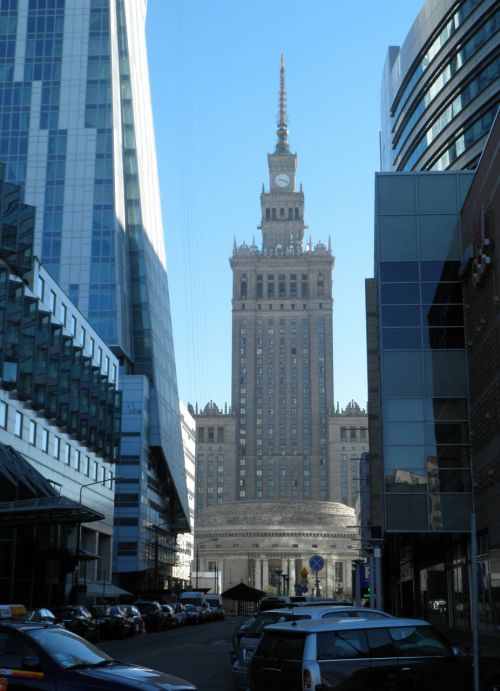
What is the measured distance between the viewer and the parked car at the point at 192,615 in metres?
64.0

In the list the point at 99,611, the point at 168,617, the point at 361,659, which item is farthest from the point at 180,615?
the point at 361,659

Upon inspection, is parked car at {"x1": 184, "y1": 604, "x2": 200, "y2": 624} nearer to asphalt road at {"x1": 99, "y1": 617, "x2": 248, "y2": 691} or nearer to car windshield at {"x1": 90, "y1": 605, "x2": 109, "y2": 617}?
car windshield at {"x1": 90, "y1": 605, "x2": 109, "y2": 617}

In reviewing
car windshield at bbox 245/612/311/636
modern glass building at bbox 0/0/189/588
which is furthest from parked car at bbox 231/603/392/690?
modern glass building at bbox 0/0/189/588

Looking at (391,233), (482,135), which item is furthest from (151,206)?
(391,233)

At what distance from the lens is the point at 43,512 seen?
4166cm

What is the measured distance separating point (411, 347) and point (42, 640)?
91.5 feet

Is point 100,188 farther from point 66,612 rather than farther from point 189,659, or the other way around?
point 189,659

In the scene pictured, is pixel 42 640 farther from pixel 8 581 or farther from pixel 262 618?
pixel 8 581

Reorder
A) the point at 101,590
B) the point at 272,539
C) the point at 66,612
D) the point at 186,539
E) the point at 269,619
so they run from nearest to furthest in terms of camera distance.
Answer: the point at 269,619
the point at 66,612
the point at 101,590
the point at 186,539
the point at 272,539

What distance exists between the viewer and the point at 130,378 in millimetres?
92125

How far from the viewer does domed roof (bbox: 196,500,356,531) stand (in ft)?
594

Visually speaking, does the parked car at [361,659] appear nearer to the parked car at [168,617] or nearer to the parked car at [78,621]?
the parked car at [78,621]

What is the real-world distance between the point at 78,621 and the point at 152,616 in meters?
16.6

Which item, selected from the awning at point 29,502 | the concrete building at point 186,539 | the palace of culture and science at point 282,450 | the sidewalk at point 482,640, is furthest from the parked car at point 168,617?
the palace of culture and science at point 282,450
